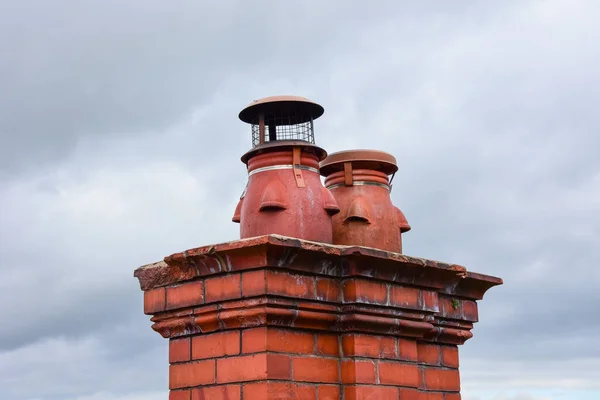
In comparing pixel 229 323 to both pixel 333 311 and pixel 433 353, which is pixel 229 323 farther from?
pixel 433 353

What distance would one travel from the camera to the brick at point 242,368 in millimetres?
3273

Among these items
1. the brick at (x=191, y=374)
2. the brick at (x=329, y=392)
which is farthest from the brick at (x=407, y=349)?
the brick at (x=191, y=374)

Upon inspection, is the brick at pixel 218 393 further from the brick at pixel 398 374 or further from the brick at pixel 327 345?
the brick at pixel 398 374

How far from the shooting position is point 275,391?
3.28 meters

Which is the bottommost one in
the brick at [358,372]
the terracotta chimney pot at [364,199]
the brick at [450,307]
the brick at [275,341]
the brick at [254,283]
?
the brick at [358,372]

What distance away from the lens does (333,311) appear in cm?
351

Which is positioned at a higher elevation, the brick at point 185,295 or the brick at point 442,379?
the brick at point 185,295

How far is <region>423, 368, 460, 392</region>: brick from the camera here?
13.4 ft

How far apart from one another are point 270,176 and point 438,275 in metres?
0.89

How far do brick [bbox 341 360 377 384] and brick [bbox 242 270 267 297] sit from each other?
54cm

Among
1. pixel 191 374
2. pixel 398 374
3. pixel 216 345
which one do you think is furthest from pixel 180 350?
pixel 398 374

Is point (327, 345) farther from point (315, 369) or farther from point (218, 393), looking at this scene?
point (218, 393)

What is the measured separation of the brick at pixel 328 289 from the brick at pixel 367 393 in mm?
369

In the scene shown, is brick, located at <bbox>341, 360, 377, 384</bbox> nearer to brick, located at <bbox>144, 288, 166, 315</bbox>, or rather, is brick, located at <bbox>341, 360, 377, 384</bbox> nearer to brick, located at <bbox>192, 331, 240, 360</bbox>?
brick, located at <bbox>192, 331, 240, 360</bbox>
